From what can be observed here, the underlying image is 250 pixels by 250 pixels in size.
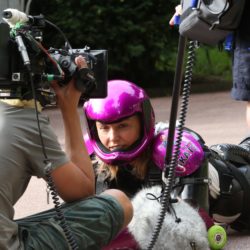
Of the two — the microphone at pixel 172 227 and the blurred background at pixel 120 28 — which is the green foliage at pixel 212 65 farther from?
the microphone at pixel 172 227

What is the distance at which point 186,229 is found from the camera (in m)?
3.27

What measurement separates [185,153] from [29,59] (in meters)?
1.29

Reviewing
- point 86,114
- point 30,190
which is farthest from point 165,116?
point 86,114

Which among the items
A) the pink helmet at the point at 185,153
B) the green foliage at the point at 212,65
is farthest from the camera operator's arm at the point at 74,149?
the green foliage at the point at 212,65

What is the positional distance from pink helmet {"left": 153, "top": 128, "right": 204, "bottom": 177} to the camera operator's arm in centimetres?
80

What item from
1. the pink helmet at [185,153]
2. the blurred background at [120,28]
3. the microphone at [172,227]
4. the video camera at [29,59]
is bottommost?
the blurred background at [120,28]

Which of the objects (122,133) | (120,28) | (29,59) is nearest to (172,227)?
(122,133)

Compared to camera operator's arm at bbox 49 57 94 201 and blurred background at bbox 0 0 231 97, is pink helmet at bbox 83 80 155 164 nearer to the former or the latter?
camera operator's arm at bbox 49 57 94 201

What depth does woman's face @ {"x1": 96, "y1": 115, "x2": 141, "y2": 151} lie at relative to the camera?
3.78m

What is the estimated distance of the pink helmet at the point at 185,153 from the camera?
3557 mm

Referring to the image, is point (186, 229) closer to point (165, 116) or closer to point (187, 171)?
point (187, 171)

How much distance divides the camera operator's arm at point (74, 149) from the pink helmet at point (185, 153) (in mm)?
801

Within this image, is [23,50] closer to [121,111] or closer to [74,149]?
[74,149]

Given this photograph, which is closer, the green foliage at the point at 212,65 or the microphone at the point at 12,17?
the microphone at the point at 12,17
